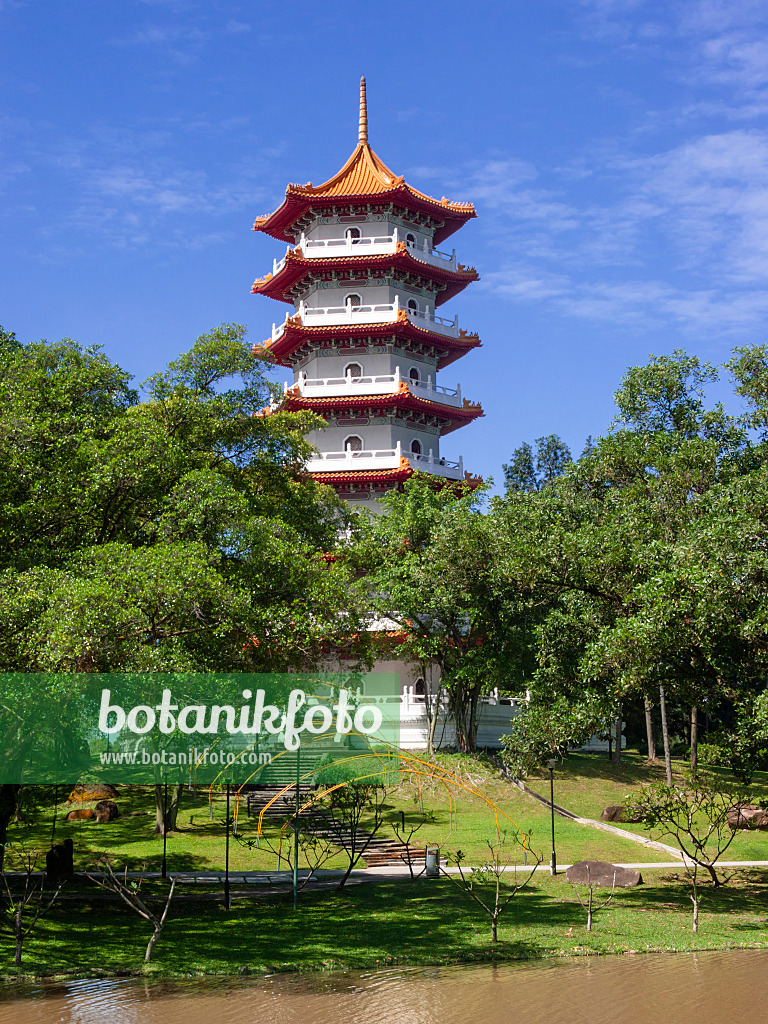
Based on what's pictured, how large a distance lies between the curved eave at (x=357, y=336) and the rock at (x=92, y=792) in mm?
19135

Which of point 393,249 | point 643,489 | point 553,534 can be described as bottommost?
point 553,534

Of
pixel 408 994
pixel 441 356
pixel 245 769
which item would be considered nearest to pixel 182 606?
pixel 408 994

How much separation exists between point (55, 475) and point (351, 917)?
33.6 ft

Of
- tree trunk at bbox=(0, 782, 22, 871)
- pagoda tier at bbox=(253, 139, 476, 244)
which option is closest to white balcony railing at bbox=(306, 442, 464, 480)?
pagoda tier at bbox=(253, 139, 476, 244)

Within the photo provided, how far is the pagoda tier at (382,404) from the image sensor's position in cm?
4253

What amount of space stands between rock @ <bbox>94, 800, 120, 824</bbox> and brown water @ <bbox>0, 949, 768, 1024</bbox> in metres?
14.2

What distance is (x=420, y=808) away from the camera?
98.6 feet

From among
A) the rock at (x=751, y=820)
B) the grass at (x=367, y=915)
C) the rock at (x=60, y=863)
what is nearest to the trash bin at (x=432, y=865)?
the grass at (x=367, y=915)

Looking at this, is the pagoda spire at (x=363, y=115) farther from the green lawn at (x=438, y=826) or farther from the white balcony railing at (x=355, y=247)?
the green lawn at (x=438, y=826)

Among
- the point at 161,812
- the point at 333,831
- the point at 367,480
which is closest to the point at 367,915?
the point at 333,831

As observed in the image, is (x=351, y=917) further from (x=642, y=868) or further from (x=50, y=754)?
(x=642, y=868)

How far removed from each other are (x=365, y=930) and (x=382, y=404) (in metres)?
27.8

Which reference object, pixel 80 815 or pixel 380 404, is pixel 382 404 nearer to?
pixel 380 404

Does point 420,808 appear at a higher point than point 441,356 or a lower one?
lower
